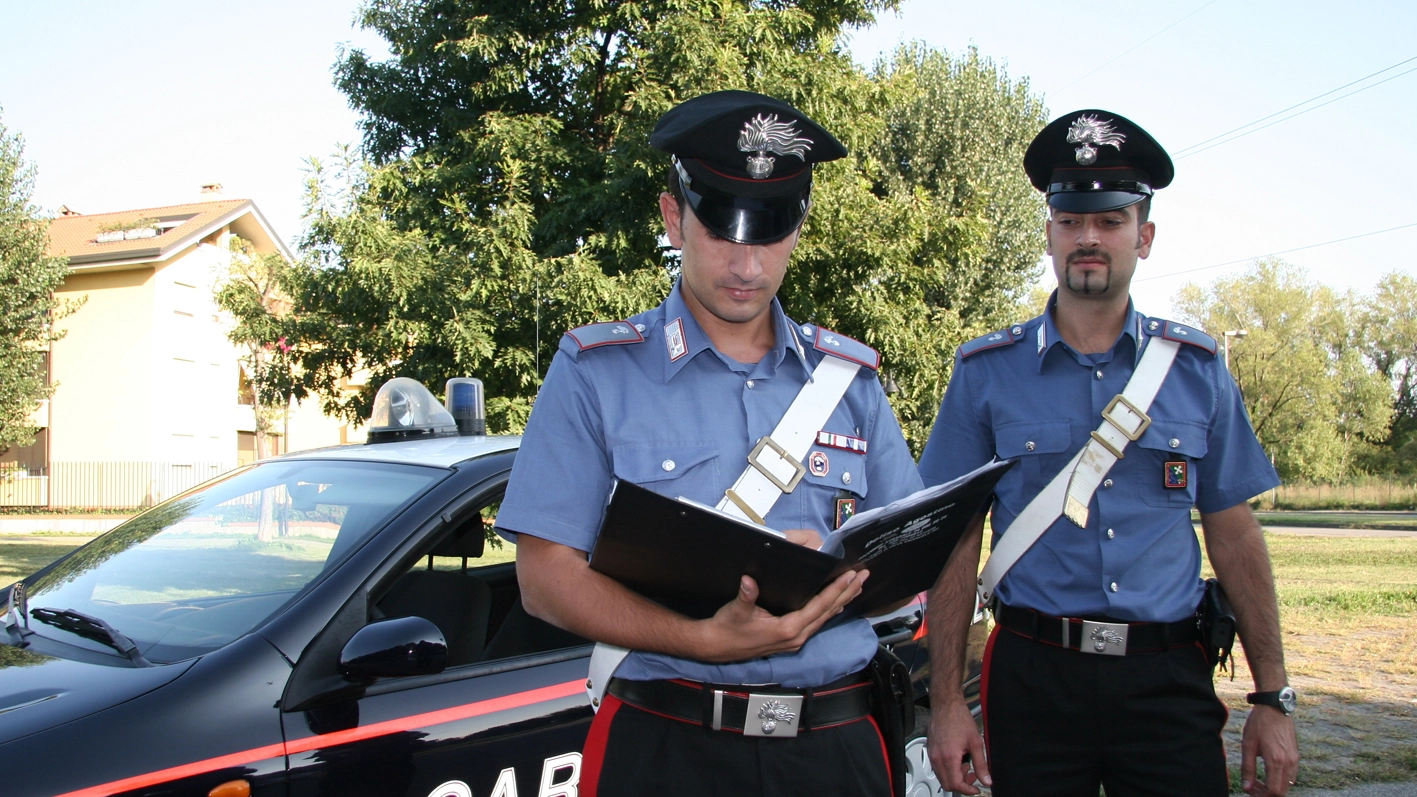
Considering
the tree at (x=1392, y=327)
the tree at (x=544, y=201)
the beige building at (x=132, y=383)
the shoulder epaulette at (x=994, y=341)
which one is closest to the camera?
the shoulder epaulette at (x=994, y=341)

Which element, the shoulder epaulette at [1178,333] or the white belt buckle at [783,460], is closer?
the white belt buckle at [783,460]

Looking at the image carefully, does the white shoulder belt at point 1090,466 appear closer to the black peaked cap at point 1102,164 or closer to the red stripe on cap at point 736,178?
the black peaked cap at point 1102,164

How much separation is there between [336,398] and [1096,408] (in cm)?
1190

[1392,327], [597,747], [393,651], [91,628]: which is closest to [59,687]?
[91,628]

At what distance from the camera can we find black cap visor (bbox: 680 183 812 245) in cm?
187

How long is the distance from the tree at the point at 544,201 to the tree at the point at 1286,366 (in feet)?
139

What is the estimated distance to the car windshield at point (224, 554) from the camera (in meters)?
2.57

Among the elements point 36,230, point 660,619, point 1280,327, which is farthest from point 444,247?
point 1280,327

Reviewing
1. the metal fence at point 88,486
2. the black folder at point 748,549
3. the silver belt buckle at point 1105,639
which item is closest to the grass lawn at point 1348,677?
the silver belt buckle at point 1105,639

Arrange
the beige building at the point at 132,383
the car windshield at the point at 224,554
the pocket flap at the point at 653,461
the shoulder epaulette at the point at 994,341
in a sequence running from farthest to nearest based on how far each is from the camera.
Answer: the beige building at the point at 132,383 < the shoulder epaulette at the point at 994,341 < the car windshield at the point at 224,554 < the pocket flap at the point at 653,461

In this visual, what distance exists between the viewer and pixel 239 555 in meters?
2.94

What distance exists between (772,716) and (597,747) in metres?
0.32

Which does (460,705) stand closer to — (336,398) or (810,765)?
(810,765)

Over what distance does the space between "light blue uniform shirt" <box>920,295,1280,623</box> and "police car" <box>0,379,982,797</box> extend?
2.49ft
